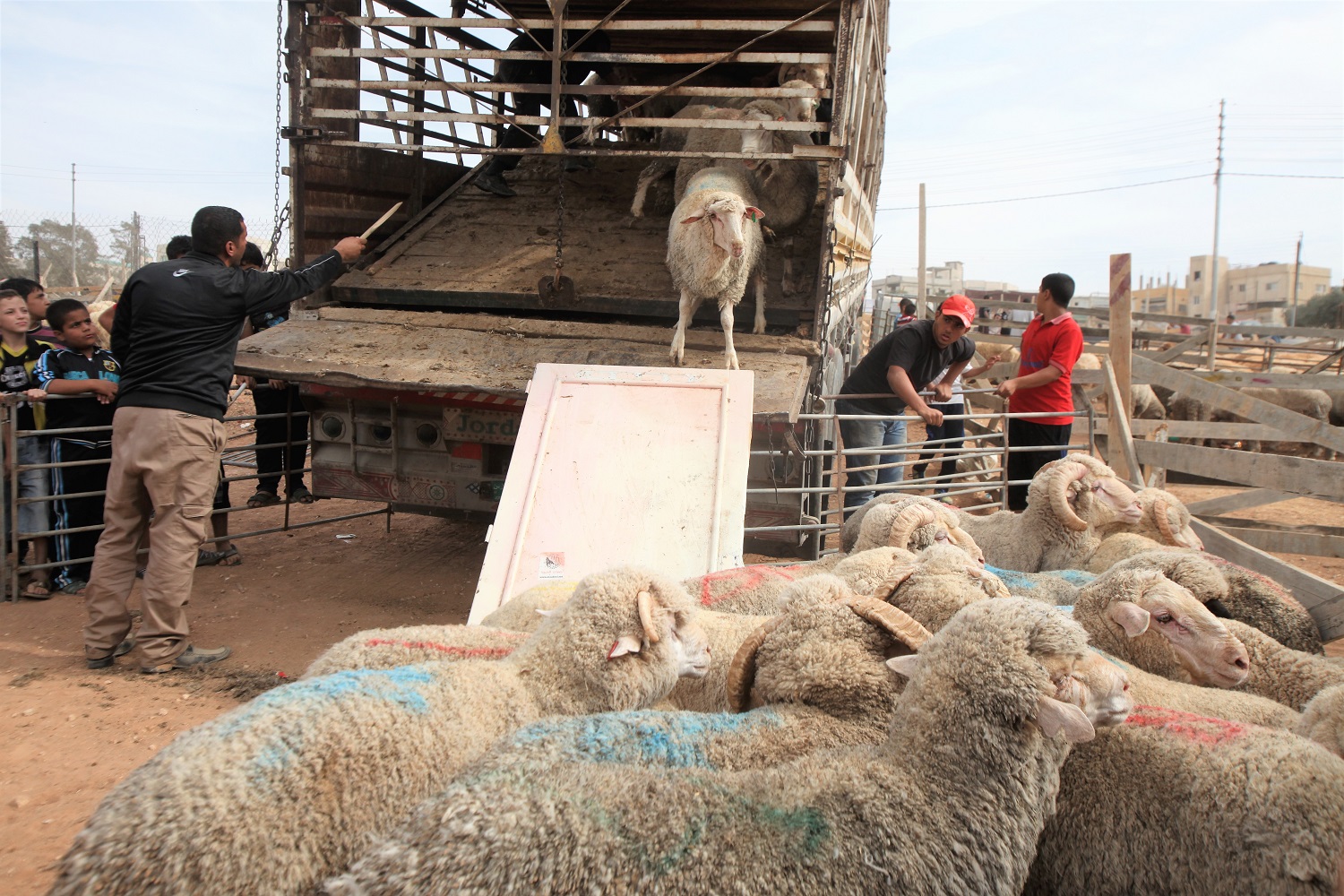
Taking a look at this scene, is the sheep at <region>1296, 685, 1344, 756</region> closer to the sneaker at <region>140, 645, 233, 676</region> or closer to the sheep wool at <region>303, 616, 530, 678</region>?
the sheep wool at <region>303, 616, 530, 678</region>

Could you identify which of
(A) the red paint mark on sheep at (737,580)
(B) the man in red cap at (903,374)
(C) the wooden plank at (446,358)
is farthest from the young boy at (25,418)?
(B) the man in red cap at (903,374)

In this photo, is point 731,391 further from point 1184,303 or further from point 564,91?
point 1184,303

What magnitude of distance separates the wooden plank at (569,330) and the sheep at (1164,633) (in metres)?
2.70

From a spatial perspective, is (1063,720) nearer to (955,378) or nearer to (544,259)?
(955,378)

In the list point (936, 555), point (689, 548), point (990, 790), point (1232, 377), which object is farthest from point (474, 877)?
point (1232, 377)

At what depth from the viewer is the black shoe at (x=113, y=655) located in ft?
14.3

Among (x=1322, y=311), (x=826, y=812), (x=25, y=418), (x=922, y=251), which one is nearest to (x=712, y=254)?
(x=826, y=812)

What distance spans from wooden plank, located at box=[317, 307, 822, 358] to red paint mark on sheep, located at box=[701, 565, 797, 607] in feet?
6.80

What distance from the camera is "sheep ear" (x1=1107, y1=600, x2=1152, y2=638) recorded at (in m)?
2.72

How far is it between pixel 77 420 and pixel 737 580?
4.67 metres

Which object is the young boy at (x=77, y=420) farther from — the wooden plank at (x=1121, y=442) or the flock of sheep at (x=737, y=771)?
the wooden plank at (x=1121, y=442)

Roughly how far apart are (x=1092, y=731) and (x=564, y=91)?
194 inches

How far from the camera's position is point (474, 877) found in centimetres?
145

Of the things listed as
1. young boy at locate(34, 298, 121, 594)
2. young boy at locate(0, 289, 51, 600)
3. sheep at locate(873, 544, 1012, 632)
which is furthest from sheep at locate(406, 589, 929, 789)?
young boy at locate(0, 289, 51, 600)
